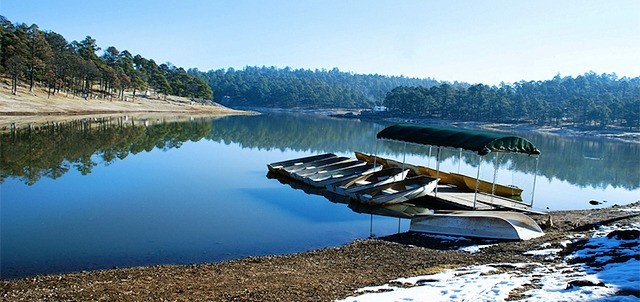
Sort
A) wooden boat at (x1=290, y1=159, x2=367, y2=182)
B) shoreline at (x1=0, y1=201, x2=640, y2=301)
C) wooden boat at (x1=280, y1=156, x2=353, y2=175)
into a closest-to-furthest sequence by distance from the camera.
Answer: shoreline at (x1=0, y1=201, x2=640, y2=301)
wooden boat at (x1=290, y1=159, x2=367, y2=182)
wooden boat at (x1=280, y1=156, x2=353, y2=175)

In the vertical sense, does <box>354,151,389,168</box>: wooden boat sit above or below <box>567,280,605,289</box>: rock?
below

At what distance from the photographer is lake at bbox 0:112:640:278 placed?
1322cm

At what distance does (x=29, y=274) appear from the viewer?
1091 cm

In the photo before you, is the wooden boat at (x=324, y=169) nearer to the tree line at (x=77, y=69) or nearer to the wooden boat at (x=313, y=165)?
the wooden boat at (x=313, y=165)

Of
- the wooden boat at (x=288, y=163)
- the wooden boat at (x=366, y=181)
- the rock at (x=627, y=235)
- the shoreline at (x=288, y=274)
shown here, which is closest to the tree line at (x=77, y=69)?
the wooden boat at (x=288, y=163)

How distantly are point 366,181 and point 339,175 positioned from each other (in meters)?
2.18

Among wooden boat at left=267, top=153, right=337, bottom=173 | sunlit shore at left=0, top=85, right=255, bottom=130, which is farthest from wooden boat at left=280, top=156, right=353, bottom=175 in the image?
sunlit shore at left=0, top=85, right=255, bottom=130

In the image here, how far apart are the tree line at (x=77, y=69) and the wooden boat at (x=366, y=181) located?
5840 centimetres

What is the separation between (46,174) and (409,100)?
111 m

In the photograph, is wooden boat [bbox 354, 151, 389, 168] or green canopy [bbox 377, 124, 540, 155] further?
wooden boat [bbox 354, 151, 389, 168]

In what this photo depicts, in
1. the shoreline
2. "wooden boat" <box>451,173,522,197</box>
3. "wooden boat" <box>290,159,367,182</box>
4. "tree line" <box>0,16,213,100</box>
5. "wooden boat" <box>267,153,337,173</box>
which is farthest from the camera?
"tree line" <box>0,16,213,100</box>

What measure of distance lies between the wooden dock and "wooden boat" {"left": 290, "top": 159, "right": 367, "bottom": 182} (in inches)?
257

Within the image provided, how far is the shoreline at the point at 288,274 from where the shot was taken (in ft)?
28.5

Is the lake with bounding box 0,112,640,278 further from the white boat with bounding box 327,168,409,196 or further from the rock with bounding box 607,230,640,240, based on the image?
the rock with bounding box 607,230,640,240
